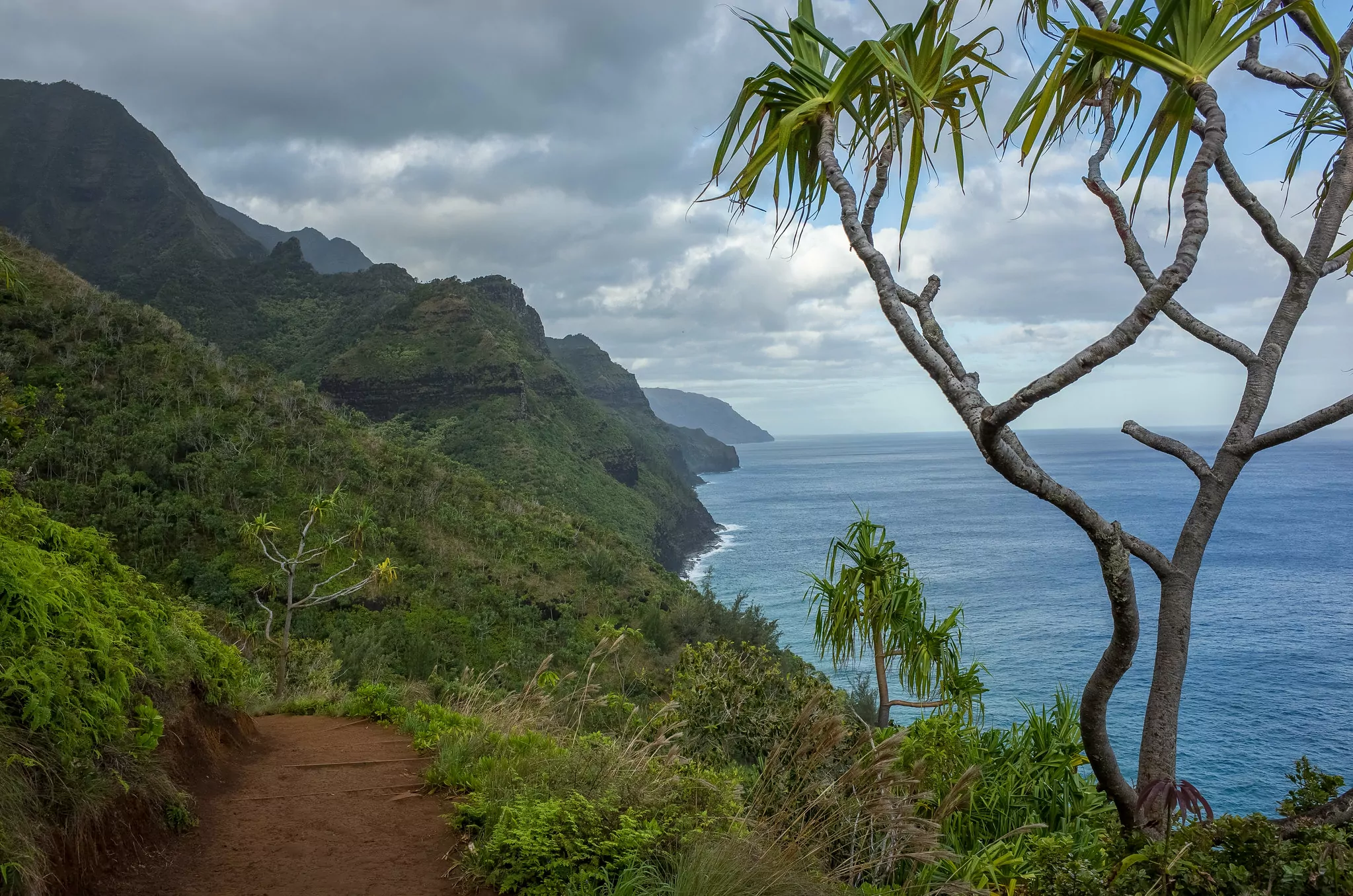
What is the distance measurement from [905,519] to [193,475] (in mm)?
64288

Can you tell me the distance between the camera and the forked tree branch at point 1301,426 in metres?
2.50

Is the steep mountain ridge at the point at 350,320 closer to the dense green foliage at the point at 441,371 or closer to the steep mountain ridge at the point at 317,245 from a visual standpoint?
the dense green foliage at the point at 441,371

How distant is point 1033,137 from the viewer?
2670 mm

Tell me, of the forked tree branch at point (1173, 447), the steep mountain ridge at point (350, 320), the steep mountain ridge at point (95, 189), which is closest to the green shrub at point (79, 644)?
the forked tree branch at point (1173, 447)

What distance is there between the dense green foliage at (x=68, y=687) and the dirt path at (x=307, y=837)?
348 millimetres

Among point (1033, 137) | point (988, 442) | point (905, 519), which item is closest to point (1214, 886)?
point (988, 442)

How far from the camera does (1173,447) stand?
9.05ft

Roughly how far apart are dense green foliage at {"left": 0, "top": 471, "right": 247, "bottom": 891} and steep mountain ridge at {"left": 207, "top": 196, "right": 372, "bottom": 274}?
171799 millimetres

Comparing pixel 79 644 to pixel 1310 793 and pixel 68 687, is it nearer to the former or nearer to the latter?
pixel 68 687

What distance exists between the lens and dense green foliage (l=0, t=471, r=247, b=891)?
283 centimetres

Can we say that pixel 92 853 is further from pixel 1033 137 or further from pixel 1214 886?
pixel 1033 137

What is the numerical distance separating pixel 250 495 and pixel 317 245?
167513 mm

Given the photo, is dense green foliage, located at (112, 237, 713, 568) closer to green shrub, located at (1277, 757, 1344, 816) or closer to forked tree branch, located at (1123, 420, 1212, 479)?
forked tree branch, located at (1123, 420, 1212, 479)

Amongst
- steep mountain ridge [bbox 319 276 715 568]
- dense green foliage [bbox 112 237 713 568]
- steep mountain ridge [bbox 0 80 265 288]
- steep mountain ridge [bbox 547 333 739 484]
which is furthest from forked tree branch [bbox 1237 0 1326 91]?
steep mountain ridge [bbox 547 333 739 484]
